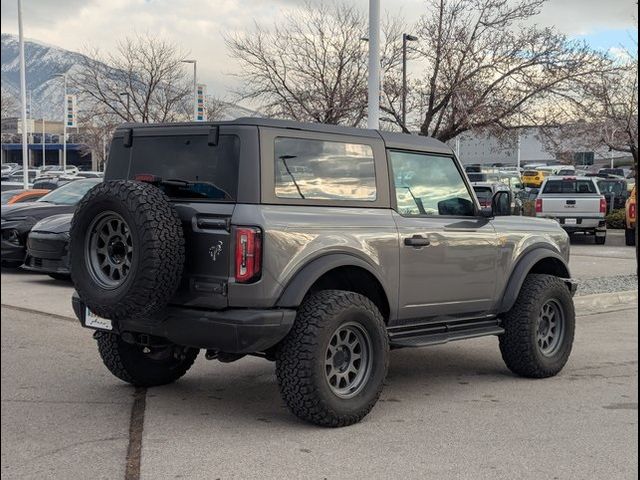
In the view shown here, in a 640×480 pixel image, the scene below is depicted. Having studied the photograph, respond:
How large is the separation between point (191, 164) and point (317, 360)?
5.21 feet

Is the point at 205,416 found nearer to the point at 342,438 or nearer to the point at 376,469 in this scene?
the point at 342,438

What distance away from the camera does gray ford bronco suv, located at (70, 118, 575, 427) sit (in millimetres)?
4820

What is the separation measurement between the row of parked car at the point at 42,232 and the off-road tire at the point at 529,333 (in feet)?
20.4

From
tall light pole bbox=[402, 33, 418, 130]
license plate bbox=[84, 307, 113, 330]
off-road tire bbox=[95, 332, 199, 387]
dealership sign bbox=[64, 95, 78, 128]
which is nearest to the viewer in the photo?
license plate bbox=[84, 307, 113, 330]

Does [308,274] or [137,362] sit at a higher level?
[308,274]

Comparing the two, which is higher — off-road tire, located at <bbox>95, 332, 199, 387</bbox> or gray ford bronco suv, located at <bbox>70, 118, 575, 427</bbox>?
gray ford bronco suv, located at <bbox>70, 118, 575, 427</bbox>

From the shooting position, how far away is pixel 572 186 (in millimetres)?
22094

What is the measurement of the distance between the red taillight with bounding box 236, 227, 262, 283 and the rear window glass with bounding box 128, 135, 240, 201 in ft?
1.04

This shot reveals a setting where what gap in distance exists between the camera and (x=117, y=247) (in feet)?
16.3

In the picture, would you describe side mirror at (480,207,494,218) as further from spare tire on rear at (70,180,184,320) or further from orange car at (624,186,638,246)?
orange car at (624,186,638,246)

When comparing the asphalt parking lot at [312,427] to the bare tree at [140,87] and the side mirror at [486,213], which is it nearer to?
the side mirror at [486,213]

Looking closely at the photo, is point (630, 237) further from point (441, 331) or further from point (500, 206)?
point (441, 331)

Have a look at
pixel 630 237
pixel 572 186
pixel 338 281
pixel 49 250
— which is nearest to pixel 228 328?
pixel 338 281

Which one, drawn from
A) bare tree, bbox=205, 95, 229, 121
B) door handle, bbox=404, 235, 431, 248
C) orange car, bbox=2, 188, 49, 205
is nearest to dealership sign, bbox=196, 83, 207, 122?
bare tree, bbox=205, 95, 229, 121
